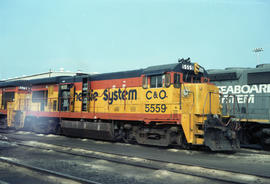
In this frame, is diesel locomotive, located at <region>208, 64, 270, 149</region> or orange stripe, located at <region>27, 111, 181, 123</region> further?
diesel locomotive, located at <region>208, 64, 270, 149</region>

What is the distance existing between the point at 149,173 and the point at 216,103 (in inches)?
211

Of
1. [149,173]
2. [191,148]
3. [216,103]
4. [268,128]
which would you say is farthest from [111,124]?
[268,128]

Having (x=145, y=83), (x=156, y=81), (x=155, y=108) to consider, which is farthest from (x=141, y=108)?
(x=156, y=81)

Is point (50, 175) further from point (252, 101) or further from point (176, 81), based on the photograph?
point (252, 101)

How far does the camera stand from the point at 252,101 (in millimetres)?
11438

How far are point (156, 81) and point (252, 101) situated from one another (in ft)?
14.9

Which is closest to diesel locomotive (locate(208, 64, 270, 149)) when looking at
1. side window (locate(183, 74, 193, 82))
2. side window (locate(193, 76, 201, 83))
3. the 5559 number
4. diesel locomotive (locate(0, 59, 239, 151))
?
Result: side window (locate(193, 76, 201, 83))

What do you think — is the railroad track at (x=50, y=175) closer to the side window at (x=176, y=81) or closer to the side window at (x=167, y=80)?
the side window at (x=167, y=80)

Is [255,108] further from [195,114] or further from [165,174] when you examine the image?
[165,174]

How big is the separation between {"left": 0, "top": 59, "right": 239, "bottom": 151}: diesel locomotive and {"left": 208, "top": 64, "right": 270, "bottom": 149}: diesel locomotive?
1.55 metres

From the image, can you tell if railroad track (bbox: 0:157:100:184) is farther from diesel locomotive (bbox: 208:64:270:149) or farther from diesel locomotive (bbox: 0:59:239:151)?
diesel locomotive (bbox: 208:64:270:149)

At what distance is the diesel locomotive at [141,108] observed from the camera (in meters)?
9.45

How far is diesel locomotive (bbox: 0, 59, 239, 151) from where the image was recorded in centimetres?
945

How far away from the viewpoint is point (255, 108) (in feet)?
37.1
